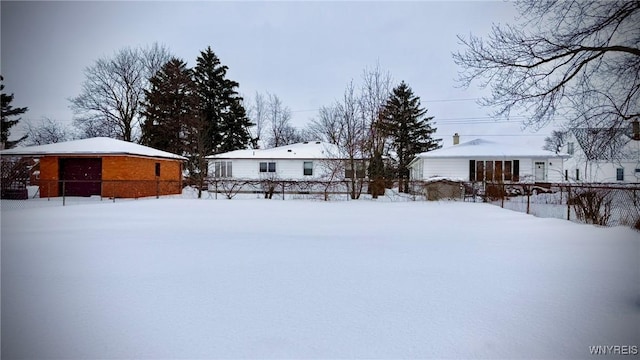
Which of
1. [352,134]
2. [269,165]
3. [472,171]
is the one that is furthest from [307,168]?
[472,171]

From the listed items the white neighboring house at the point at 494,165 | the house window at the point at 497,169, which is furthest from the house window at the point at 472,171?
the house window at the point at 497,169

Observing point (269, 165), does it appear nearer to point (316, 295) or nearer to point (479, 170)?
point (479, 170)

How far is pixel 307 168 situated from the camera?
28906 millimetres

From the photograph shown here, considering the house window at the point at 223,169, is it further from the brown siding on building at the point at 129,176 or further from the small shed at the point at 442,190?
the small shed at the point at 442,190

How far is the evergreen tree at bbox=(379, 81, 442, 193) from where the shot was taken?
37.8 m

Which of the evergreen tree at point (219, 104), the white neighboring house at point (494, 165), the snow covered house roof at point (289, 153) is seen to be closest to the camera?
the white neighboring house at point (494, 165)

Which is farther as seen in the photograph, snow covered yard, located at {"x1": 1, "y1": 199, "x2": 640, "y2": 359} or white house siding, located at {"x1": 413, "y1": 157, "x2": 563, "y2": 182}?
white house siding, located at {"x1": 413, "y1": 157, "x2": 563, "y2": 182}

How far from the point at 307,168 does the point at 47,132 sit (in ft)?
121

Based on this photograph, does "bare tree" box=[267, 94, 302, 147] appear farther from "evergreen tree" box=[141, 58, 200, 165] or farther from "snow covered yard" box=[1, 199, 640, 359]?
"snow covered yard" box=[1, 199, 640, 359]

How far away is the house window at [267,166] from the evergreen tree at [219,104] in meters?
12.0

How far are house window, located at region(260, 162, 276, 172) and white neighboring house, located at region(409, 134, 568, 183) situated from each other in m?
11.5

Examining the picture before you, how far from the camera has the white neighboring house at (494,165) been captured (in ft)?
79.8

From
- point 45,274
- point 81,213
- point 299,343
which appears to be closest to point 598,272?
point 299,343

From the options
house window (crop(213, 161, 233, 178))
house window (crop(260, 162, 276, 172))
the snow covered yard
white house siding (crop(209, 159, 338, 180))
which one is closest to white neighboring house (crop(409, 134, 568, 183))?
white house siding (crop(209, 159, 338, 180))
